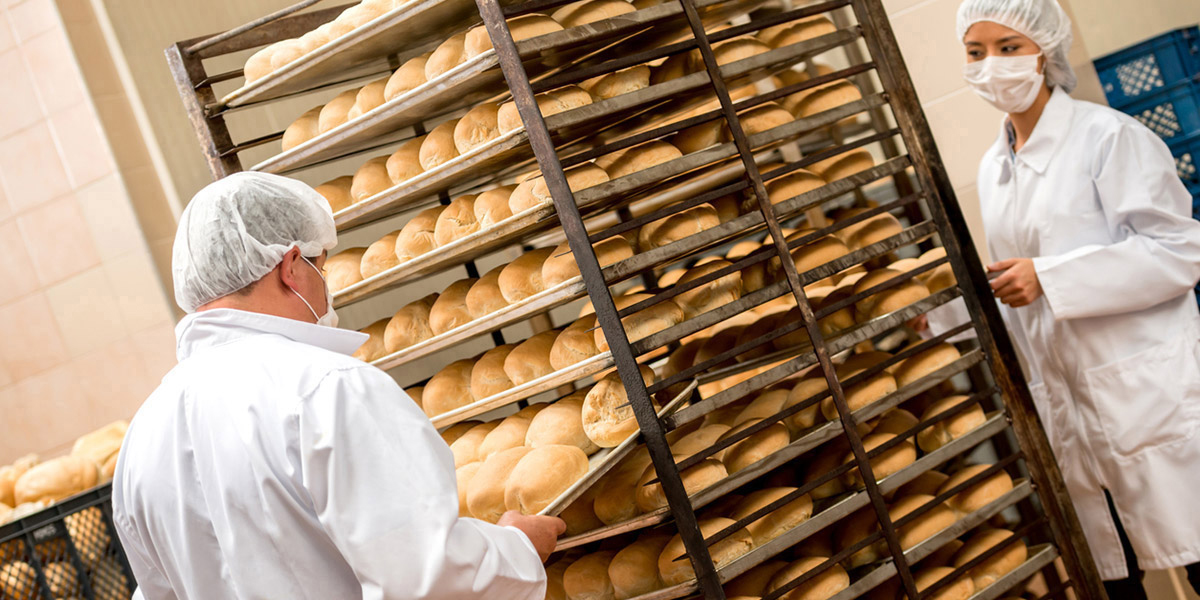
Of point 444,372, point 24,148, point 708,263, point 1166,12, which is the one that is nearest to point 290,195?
point 444,372

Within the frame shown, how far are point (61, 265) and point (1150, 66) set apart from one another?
12.7 ft

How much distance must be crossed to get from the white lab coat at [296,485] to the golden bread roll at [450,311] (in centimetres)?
65

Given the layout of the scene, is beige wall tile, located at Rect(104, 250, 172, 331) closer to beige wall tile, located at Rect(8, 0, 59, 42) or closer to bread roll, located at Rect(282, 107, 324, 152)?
beige wall tile, located at Rect(8, 0, 59, 42)

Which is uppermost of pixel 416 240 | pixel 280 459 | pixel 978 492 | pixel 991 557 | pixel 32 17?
pixel 32 17

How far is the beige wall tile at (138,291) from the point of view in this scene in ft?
10.7

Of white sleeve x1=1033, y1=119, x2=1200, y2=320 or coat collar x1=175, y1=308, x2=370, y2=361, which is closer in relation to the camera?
coat collar x1=175, y1=308, x2=370, y2=361

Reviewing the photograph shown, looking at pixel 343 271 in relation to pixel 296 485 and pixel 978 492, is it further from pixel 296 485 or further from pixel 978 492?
pixel 978 492

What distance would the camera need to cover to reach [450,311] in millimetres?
2289

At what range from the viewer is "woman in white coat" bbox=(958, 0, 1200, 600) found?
2.31 metres

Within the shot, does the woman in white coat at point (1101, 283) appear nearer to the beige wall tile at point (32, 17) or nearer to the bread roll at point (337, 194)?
the bread roll at point (337, 194)

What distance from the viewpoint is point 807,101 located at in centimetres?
238

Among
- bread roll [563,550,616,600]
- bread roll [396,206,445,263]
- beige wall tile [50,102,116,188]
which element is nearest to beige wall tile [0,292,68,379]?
beige wall tile [50,102,116,188]

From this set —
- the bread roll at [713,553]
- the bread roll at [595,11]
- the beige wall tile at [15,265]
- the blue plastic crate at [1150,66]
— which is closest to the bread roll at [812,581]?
the bread roll at [713,553]

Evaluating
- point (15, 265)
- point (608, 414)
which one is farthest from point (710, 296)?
point (15, 265)
